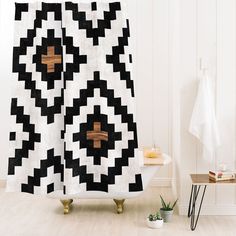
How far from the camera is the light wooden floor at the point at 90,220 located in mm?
3734

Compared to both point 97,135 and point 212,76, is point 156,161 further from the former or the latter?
point 97,135

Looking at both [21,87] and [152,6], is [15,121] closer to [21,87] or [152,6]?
[21,87]

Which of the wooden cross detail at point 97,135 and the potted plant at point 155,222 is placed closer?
the wooden cross detail at point 97,135

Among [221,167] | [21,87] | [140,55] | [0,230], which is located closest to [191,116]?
[221,167]

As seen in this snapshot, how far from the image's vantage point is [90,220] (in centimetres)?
407

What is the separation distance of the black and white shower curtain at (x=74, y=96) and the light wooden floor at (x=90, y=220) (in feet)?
5.36

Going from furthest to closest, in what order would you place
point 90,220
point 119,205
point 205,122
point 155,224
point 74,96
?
1. point 119,205
2. point 90,220
3. point 205,122
4. point 155,224
5. point 74,96

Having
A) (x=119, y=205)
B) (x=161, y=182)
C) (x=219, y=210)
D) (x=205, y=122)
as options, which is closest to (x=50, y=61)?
(x=205, y=122)

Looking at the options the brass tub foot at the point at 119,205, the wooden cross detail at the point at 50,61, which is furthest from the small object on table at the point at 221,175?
the wooden cross detail at the point at 50,61

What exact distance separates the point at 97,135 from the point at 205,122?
197cm

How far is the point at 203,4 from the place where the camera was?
410 cm

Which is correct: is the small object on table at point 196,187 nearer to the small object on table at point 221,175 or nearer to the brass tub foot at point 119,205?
the small object on table at point 221,175

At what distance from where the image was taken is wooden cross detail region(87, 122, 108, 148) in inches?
85.2

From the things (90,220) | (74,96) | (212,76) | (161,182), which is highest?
(212,76)
